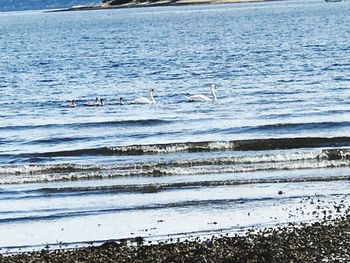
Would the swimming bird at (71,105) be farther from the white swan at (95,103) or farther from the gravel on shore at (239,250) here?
the gravel on shore at (239,250)

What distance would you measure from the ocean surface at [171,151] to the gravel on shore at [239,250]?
1.06 m

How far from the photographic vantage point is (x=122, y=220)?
67.2 ft

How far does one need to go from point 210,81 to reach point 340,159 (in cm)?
2510

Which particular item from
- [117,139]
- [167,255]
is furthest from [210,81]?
[167,255]

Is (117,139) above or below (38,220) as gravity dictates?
below

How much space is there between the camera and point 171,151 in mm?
29234

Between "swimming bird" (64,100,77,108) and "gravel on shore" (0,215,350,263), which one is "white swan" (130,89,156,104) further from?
"gravel on shore" (0,215,350,263)

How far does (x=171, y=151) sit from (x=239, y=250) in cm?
1250

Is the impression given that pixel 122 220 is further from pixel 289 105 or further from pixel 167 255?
pixel 289 105

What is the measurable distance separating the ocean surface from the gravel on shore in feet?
3.49

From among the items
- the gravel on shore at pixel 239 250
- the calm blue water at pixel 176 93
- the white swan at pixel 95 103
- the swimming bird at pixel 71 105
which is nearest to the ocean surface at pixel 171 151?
the calm blue water at pixel 176 93

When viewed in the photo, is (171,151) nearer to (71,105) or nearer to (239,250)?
(239,250)

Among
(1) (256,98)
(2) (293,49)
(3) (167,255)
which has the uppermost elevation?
(3) (167,255)

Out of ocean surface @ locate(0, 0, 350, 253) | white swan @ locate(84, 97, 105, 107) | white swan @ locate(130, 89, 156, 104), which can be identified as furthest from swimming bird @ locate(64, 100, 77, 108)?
white swan @ locate(130, 89, 156, 104)
